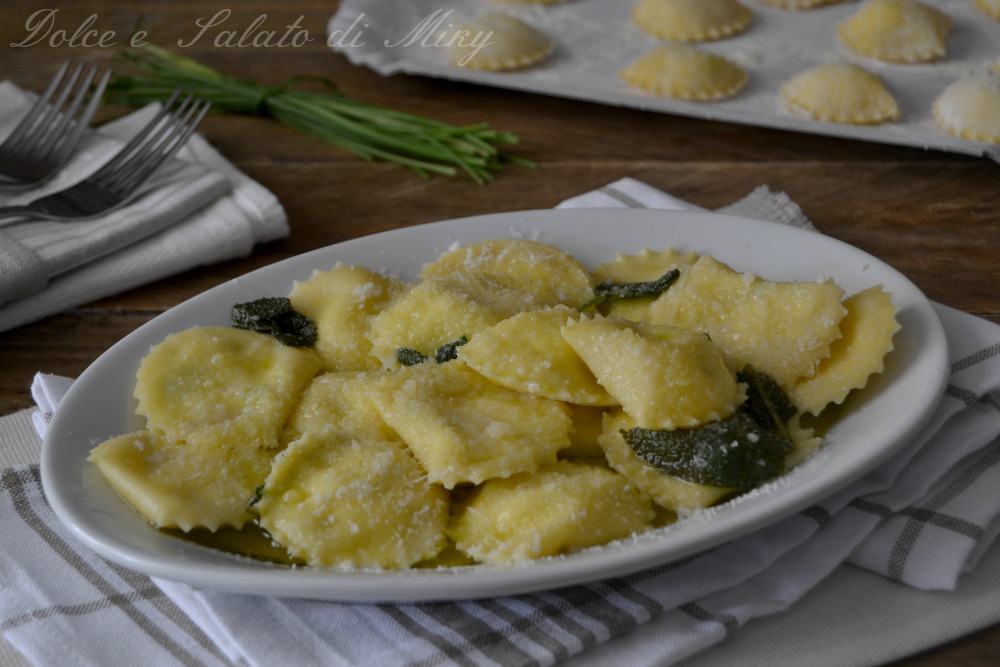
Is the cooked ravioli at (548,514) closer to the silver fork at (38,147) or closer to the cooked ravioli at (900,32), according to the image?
the silver fork at (38,147)

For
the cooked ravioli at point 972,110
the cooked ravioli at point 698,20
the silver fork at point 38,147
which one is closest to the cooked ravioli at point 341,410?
the silver fork at point 38,147

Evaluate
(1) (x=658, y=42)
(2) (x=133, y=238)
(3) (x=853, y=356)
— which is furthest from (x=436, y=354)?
(1) (x=658, y=42)

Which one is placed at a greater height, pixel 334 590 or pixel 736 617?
pixel 334 590

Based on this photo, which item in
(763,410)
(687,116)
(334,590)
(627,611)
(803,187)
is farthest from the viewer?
(687,116)

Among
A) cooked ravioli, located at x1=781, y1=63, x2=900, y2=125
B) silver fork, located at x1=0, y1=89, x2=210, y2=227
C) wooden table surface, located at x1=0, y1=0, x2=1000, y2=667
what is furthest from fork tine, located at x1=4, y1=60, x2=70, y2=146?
cooked ravioli, located at x1=781, y1=63, x2=900, y2=125

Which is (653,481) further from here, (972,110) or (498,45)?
(498,45)

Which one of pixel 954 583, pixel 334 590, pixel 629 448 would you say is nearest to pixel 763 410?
pixel 629 448

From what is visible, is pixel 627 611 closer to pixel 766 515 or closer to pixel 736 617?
pixel 736 617
